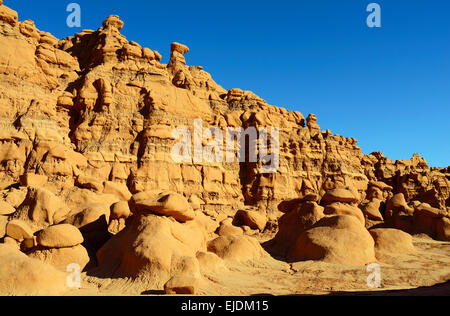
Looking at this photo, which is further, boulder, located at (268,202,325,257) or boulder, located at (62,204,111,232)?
boulder, located at (268,202,325,257)

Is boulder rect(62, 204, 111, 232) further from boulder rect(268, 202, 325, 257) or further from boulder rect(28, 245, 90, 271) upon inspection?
boulder rect(268, 202, 325, 257)

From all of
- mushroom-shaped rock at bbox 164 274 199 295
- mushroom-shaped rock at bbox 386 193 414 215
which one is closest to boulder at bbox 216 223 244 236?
mushroom-shaped rock at bbox 386 193 414 215

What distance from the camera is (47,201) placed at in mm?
16484

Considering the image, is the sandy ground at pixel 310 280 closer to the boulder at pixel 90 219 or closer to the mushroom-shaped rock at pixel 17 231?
the mushroom-shaped rock at pixel 17 231

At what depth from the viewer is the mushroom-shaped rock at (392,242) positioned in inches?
720

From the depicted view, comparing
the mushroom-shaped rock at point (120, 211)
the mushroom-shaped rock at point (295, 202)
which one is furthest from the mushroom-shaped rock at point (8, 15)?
the mushroom-shaped rock at point (295, 202)

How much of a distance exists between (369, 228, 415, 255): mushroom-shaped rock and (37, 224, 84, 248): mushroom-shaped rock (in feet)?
49.6

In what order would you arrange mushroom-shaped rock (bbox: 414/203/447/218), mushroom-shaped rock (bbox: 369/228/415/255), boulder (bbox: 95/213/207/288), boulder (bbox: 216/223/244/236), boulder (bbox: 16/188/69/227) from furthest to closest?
boulder (bbox: 216/223/244/236) → mushroom-shaped rock (bbox: 414/203/447/218) → mushroom-shaped rock (bbox: 369/228/415/255) → boulder (bbox: 16/188/69/227) → boulder (bbox: 95/213/207/288)

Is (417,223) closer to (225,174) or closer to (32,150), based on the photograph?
(225,174)

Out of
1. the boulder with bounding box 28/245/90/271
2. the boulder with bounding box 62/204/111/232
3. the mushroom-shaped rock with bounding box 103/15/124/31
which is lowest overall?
the boulder with bounding box 28/245/90/271

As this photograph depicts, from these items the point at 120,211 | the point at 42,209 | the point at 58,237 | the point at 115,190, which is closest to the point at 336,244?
the point at 120,211

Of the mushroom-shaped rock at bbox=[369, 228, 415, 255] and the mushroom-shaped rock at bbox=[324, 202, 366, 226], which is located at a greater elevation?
the mushroom-shaped rock at bbox=[324, 202, 366, 226]

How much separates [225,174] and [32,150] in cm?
2208

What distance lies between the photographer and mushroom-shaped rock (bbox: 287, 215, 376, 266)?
50.4 ft
